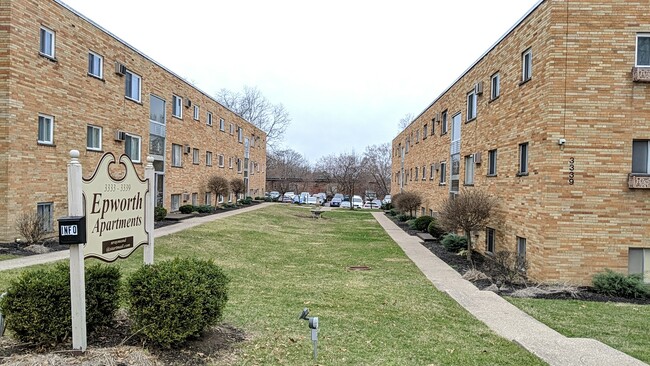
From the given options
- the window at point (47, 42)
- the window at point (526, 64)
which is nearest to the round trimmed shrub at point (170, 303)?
the window at point (526, 64)

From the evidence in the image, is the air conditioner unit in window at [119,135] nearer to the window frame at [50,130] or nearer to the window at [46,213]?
the window frame at [50,130]

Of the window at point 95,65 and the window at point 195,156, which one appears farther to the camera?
the window at point 195,156

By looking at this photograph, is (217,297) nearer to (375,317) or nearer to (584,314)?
(375,317)

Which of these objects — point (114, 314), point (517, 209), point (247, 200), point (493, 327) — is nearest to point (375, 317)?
point (493, 327)

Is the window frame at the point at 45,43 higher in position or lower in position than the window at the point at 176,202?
higher

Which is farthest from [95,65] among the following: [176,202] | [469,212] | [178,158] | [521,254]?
[521,254]

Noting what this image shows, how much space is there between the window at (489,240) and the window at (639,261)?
4.34 m

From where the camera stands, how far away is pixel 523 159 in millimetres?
11867

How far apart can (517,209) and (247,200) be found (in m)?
29.0

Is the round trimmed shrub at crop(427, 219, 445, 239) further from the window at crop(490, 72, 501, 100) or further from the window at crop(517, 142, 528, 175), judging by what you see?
the window at crop(517, 142, 528, 175)

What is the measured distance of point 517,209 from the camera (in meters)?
11.9

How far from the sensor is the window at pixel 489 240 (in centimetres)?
1428

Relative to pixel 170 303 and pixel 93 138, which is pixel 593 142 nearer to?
pixel 170 303

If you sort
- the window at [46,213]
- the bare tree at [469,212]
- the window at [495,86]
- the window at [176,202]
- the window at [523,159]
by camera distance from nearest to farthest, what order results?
1. the window at [523,159]
2. the bare tree at [469,212]
3. the window at [46,213]
4. the window at [495,86]
5. the window at [176,202]
